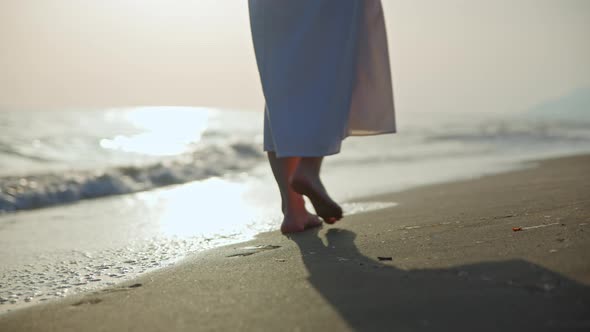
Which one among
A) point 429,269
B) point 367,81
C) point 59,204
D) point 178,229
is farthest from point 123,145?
point 429,269

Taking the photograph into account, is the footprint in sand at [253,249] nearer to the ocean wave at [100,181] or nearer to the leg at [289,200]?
the leg at [289,200]

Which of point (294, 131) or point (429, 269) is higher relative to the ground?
point (294, 131)

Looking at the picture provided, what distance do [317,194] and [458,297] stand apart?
1073 mm

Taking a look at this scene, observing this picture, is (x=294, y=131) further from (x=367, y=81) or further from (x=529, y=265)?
(x=529, y=265)

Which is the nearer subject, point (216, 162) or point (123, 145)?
point (216, 162)

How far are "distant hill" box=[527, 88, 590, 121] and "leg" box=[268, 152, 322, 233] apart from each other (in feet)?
87.4

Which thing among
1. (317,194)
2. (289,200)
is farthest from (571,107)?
(317,194)

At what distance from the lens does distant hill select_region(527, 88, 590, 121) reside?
28.9 meters

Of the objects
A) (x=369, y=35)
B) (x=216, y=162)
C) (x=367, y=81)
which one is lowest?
(x=216, y=162)

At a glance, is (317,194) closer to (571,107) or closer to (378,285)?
(378,285)

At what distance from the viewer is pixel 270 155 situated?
2545 mm

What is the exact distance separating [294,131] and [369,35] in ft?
1.67

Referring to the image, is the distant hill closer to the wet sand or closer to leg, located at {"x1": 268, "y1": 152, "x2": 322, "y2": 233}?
leg, located at {"x1": 268, "y1": 152, "x2": 322, "y2": 233}

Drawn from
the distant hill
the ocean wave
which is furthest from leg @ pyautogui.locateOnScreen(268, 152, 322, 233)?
the distant hill
